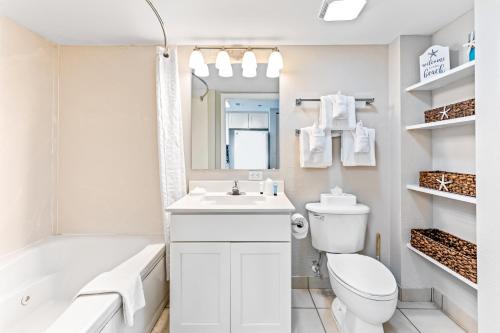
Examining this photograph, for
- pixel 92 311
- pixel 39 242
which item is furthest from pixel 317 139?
pixel 39 242

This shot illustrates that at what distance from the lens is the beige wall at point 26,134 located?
1.89 metres

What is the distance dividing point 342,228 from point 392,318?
2.28ft

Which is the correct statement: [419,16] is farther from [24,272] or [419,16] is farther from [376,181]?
[24,272]

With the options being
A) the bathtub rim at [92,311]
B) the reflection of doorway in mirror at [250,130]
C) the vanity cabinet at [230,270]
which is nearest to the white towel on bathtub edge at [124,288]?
the bathtub rim at [92,311]

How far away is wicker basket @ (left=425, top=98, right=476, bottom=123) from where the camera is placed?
165 cm

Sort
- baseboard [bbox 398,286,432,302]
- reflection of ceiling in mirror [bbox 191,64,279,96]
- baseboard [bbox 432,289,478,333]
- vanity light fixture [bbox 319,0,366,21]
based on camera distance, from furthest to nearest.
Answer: reflection of ceiling in mirror [bbox 191,64,279,96] < baseboard [bbox 398,286,432,302] < baseboard [bbox 432,289,478,333] < vanity light fixture [bbox 319,0,366,21]

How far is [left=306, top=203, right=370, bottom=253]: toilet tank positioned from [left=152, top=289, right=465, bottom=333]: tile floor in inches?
17.1

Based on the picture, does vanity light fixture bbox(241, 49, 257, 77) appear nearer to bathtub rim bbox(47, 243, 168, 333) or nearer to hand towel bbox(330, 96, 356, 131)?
hand towel bbox(330, 96, 356, 131)

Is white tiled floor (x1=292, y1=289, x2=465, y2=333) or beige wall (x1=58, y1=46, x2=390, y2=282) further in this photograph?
beige wall (x1=58, y1=46, x2=390, y2=282)

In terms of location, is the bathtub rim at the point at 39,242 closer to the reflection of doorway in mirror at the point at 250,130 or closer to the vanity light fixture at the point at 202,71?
the reflection of doorway in mirror at the point at 250,130

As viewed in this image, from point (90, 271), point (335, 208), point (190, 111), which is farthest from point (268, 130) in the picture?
point (90, 271)

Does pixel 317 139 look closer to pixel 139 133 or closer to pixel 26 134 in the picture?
pixel 139 133

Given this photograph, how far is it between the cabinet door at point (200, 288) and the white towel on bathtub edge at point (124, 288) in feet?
0.71

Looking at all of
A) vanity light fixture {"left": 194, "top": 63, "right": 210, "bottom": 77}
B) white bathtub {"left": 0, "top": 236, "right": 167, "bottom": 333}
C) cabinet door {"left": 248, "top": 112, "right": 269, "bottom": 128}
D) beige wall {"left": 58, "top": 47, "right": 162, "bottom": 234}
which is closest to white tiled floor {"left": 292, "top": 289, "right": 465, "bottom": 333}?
white bathtub {"left": 0, "top": 236, "right": 167, "bottom": 333}
